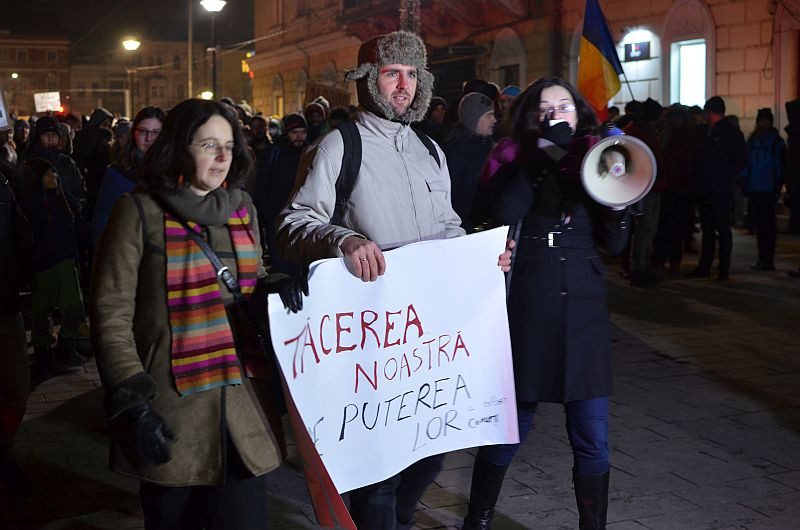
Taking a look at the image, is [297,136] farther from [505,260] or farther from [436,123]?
→ [505,260]

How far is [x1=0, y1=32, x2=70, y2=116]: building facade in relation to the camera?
116125mm

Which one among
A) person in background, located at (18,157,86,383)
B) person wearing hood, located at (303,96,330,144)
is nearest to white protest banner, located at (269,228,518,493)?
person in background, located at (18,157,86,383)

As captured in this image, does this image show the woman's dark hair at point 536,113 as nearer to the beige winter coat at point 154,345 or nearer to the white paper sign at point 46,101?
the beige winter coat at point 154,345

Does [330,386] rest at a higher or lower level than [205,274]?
lower

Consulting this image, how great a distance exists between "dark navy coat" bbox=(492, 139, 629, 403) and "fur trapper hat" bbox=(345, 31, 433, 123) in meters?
0.56

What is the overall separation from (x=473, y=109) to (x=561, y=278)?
145 inches

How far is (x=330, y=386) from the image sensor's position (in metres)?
3.50

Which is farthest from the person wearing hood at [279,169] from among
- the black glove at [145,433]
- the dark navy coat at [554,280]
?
the black glove at [145,433]

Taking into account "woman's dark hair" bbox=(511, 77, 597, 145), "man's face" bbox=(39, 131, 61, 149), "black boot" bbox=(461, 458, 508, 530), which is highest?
"man's face" bbox=(39, 131, 61, 149)

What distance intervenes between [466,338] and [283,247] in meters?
0.71

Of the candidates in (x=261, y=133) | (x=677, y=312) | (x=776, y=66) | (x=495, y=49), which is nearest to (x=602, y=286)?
(x=677, y=312)

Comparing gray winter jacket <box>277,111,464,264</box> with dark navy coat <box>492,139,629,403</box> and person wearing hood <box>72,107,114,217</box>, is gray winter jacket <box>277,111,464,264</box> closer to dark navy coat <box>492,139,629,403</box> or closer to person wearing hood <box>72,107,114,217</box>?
dark navy coat <box>492,139,629,403</box>

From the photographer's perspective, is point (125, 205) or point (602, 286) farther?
point (602, 286)

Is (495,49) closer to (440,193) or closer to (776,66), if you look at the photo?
(776,66)
